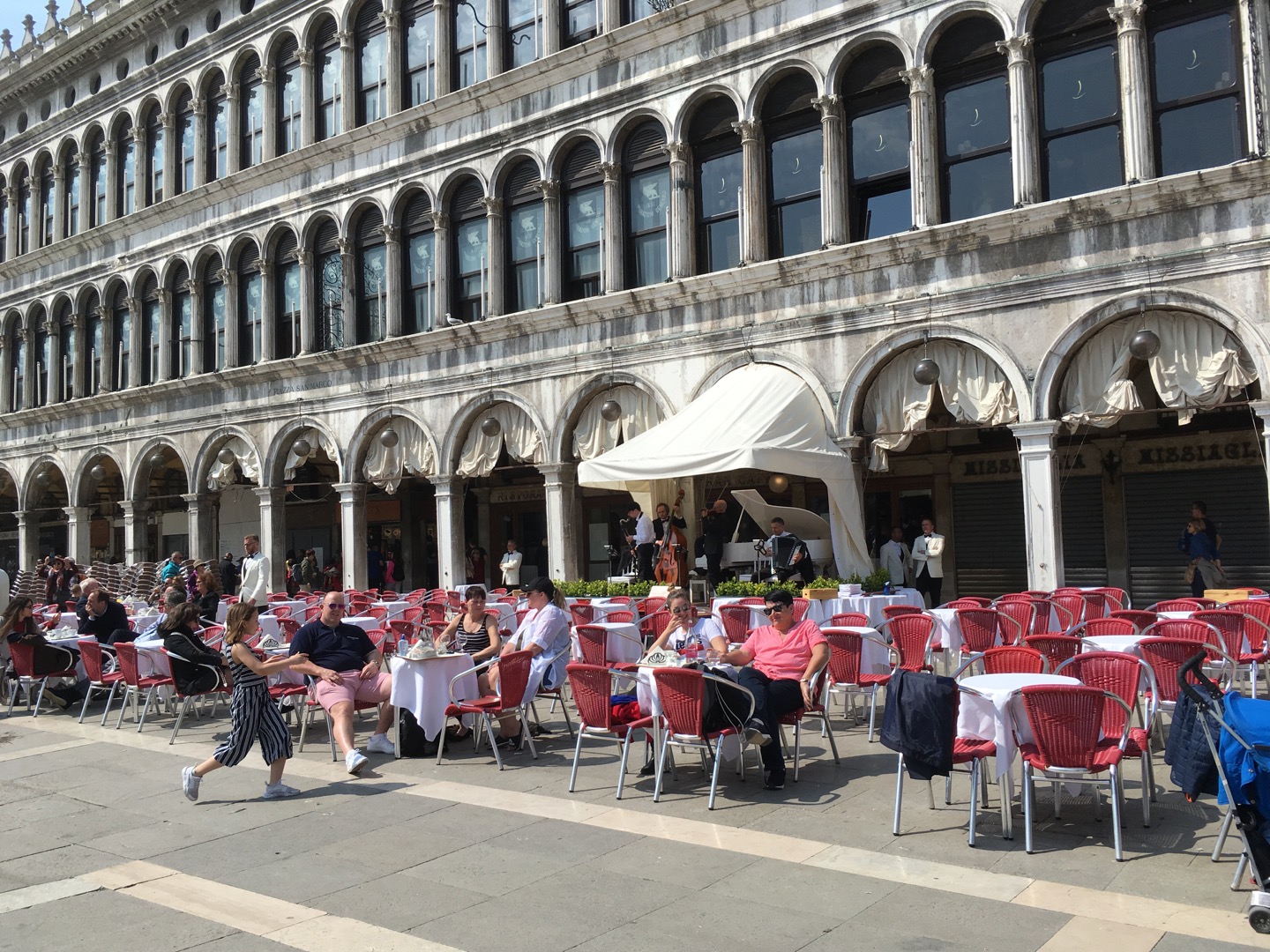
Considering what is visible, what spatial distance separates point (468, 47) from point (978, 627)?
18.1m

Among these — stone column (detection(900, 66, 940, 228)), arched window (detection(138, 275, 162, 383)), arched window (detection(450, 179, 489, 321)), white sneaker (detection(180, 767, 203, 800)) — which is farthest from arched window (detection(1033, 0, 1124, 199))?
arched window (detection(138, 275, 162, 383))

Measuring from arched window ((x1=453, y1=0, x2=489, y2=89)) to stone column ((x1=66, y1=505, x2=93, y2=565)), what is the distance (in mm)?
18554

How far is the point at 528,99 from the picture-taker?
2191cm

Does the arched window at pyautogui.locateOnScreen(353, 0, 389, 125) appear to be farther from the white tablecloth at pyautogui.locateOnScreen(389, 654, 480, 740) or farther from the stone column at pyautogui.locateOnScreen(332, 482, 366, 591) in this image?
the white tablecloth at pyautogui.locateOnScreen(389, 654, 480, 740)

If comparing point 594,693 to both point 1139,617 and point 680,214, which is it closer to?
point 1139,617

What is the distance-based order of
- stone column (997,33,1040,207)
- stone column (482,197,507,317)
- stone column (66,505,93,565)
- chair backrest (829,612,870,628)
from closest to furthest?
chair backrest (829,612,870,628) → stone column (997,33,1040,207) → stone column (482,197,507,317) → stone column (66,505,93,565)

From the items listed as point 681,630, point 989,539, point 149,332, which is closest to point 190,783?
point 681,630

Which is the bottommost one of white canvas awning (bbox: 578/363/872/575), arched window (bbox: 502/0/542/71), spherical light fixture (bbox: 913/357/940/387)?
white canvas awning (bbox: 578/363/872/575)

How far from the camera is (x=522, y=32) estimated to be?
22391 millimetres

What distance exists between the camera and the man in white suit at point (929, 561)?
17000 millimetres

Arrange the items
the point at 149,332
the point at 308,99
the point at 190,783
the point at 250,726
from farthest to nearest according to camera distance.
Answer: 1. the point at 149,332
2. the point at 308,99
3. the point at 250,726
4. the point at 190,783

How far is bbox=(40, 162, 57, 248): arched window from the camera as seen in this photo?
34.7 meters

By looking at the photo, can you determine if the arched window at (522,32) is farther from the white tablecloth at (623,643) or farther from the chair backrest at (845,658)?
the chair backrest at (845,658)

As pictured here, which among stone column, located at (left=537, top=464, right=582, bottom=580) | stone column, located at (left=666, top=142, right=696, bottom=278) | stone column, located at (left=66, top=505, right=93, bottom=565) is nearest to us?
stone column, located at (left=666, top=142, right=696, bottom=278)
